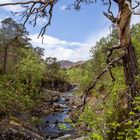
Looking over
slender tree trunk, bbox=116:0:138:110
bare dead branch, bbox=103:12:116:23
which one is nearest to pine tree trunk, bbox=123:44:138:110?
slender tree trunk, bbox=116:0:138:110

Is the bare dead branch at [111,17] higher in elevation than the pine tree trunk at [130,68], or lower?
higher

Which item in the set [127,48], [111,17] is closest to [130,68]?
[127,48]

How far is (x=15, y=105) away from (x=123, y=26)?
17699 millimetres

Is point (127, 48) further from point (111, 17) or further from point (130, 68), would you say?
point (111, 17)

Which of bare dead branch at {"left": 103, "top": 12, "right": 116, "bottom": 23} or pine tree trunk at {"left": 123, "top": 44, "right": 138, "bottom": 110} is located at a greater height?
bare dead branch at {"left": 103, "top": 12, "right": 116, "bottom": 23}

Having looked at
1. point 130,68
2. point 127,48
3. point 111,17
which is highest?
point 111,17

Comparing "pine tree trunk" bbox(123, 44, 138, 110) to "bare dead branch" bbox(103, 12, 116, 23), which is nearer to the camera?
"pine tree trunk" bbox(123, 44, 138, 110)

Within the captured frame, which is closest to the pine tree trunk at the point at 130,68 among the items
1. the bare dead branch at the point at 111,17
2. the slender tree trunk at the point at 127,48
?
the slender tree trunk at the point at 127,48

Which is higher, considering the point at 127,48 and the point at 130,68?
the point at 127,48

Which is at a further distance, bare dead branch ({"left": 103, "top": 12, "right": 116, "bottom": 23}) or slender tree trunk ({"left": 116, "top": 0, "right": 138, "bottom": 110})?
bare dead branch ({"left": 103, "top": 12, "right": 116, "bottom": 23})

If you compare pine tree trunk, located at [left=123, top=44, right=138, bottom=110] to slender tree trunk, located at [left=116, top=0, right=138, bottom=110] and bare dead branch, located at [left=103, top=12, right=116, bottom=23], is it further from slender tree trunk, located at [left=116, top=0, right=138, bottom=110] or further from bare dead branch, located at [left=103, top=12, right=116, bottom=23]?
bare dead branch, located at [left=103, top=12, right=116, bottom=23]

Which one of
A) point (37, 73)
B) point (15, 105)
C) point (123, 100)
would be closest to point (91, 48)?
point (37, 73)

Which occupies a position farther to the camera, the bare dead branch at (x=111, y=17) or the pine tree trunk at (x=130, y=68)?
the bare dead branch at (x=111, y=17)

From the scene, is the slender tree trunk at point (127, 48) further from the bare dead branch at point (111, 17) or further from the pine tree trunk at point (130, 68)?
the bare dead branch at point (111, 17)
